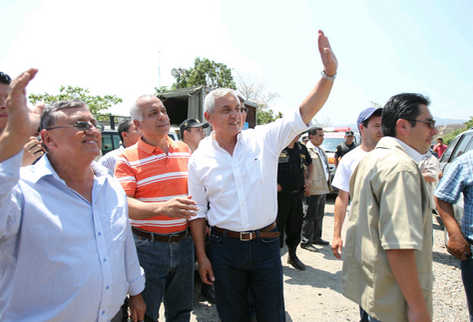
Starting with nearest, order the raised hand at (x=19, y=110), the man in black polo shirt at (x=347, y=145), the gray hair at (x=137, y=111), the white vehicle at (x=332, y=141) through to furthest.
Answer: the raised hand at (x=19, y=110) < the gray hair at (x=137, y=111) < the man in black polo shirt at (x=347, y=145) < the white vehicle at (x=332, y=141)

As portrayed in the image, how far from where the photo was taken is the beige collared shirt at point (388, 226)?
57.2 inches

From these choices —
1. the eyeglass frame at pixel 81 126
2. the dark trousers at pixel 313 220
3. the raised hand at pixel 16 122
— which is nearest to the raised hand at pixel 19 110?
the raised hand at pixel 16 122

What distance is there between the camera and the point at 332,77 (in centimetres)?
174

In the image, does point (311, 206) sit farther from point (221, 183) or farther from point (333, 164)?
point (333, 164)

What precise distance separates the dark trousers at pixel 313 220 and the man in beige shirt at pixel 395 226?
3528 millimetres

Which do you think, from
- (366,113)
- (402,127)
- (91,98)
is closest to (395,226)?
(402,127)

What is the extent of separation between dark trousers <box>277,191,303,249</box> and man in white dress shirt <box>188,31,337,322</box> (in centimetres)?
219

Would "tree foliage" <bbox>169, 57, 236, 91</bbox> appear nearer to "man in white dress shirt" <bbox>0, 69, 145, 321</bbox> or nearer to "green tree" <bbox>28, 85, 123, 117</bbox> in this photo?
"green tree" <bbox>28, 85, 123, 117</bbox>

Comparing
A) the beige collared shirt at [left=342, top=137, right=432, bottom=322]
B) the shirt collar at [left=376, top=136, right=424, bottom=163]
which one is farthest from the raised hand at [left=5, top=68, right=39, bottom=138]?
the shirt collar at [left=376, top=136, right=424, bottom=163]

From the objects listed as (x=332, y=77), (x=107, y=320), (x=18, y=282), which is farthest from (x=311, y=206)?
(x=18, y=282)

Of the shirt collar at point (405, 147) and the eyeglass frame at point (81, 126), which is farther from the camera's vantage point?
the shirt collar at point (405, 147)

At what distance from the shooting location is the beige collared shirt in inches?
57.2

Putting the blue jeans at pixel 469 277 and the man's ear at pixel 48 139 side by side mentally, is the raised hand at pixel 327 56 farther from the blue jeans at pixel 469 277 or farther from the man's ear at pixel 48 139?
the blue jeans at pixel 469 277

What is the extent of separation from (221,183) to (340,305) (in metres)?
2.39
